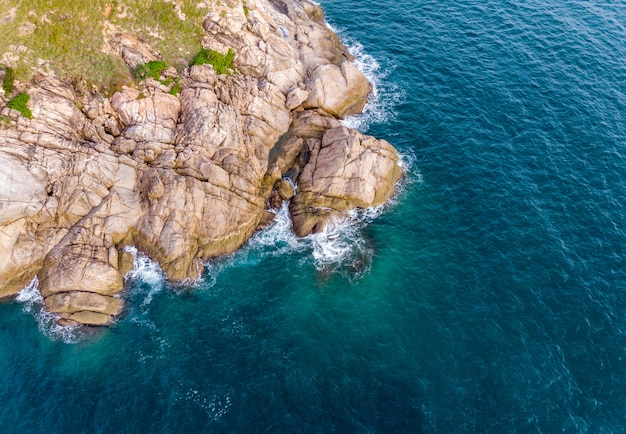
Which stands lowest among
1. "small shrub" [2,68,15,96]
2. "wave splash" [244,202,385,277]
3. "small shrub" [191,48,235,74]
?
"wave splash" [244,202,385,277]

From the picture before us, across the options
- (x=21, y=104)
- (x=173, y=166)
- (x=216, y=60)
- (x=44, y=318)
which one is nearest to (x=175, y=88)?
(x=216, y=60)

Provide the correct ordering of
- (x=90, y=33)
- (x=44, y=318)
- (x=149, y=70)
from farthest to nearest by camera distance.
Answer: (x=90, y=33)
(x=149, y=70)
(x=44, y=318)

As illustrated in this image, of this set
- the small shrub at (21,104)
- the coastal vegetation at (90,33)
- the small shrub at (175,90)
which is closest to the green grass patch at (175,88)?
the small shrub at (175,90)

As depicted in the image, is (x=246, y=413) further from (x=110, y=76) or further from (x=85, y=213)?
(x=110, y=76)

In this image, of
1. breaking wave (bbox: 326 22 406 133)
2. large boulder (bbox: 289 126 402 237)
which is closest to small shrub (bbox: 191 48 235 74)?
large boulder (bbox: 289 126 402 237)

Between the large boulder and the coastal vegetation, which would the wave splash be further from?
the coastal vegetation

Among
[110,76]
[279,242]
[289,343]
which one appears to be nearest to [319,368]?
[289,343]

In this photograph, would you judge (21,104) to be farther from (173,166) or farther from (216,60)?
(216,60)
